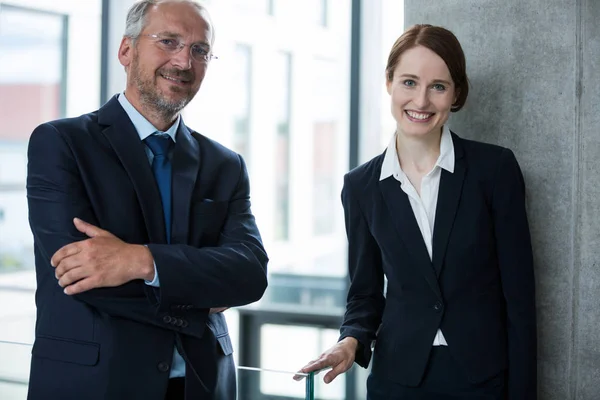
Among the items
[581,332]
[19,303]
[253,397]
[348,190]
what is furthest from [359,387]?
[19,303]

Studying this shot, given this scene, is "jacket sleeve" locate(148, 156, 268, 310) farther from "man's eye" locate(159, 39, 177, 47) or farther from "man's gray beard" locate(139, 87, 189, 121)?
"man's eye" locate(159, 39, 177, 47)

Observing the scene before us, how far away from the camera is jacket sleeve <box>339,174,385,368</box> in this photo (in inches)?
87.8

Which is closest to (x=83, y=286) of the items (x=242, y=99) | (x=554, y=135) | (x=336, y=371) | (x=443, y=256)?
(x=336, y=371)

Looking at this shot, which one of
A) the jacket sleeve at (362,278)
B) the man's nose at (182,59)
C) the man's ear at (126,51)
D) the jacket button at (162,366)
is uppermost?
the man's ear at (126,51)

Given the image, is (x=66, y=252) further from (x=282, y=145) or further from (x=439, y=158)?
(x=282, y=145)

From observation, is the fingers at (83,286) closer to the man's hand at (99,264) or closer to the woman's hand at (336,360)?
the man's hand at (99,264)

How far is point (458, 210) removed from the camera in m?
2.10

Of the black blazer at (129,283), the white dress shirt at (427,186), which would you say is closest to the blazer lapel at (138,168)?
the black blazer at (129,283)

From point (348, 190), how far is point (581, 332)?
86 centimetres

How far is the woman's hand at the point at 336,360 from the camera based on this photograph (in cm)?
196

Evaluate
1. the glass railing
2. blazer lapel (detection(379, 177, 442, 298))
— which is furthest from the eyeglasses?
the glass railing

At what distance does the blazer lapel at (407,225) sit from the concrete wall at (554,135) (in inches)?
19.0

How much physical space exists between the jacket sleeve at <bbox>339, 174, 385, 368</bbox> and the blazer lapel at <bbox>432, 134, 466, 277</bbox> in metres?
0.23

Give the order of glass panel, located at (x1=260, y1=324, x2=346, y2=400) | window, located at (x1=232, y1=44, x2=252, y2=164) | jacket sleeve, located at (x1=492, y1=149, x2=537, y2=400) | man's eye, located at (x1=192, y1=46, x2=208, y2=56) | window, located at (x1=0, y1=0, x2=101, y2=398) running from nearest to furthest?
1. jacket sleeve, located at (x1=492, y1=149, x2=537, y2=400)
2. man's eye, located at (x1=192, y1=46, x2=208, y2=56)
3. glass panel, located at (x1=260, y1=324, x2=346, y2=400)
4. window, located at (x1=0, y1=0, x2=101, y2=398)
5. window, located at (x1=232, y1=44, x2=252, y2=164)
